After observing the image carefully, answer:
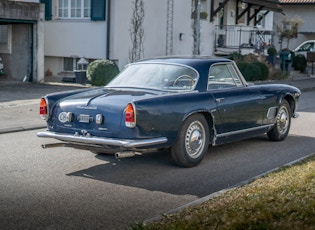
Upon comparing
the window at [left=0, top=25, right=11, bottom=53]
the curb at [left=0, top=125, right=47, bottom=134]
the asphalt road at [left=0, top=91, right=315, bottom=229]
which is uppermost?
the window at [left=0, top=25, right=11, bottom=53]

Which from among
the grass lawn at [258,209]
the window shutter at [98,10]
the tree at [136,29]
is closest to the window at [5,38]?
the window shutter at [98,10]

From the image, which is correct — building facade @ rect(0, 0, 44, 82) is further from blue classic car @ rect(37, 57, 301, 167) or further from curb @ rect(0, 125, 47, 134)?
blue classic car @ rect(37, 57, 301, 167)

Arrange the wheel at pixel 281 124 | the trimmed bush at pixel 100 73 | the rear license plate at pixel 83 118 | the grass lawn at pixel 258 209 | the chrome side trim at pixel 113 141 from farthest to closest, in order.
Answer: the trimmed bush at pixel 100 73 → the wheel at pixel 281 124 → the rear license plate at pixel 83 118 → the chrome side trim at pixel 113 141 → the grass lawn at pixel 258 209

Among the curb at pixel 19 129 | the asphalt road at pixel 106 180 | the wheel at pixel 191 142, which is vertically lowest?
the asphalt road at pixel 106 180

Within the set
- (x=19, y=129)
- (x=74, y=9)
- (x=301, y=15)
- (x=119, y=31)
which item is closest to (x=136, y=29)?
(x=119, y=31)

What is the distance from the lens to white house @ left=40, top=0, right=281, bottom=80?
21.0m

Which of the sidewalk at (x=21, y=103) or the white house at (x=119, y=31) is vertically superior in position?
the white house at (x=119, y=31)

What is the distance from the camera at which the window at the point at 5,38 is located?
2091 cm

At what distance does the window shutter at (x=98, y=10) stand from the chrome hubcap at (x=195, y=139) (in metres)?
13.5

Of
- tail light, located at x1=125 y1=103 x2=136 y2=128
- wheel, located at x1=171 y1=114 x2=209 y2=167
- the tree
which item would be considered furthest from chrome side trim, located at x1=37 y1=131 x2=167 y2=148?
the tree

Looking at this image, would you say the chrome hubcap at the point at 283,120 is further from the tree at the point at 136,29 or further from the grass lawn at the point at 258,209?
the tree at the point at 136,29

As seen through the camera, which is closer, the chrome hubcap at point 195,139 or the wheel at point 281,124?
the chrome hubcap at point 195,139

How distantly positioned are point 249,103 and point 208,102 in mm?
1172

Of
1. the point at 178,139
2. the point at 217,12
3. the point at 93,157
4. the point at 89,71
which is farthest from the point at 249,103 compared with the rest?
the point at 217,12
